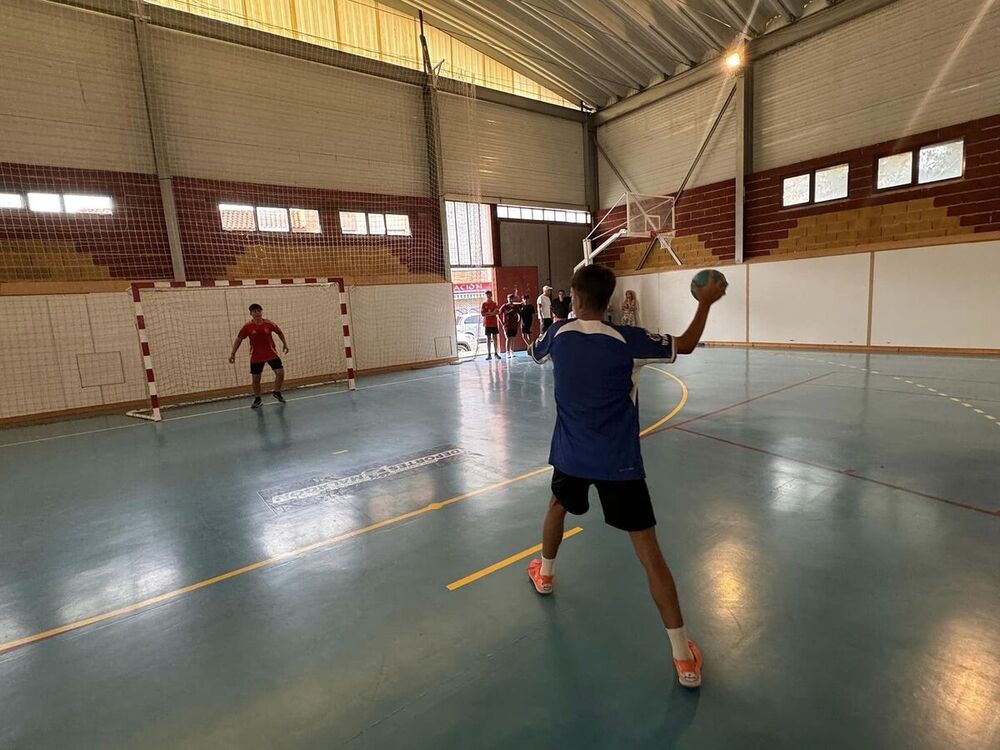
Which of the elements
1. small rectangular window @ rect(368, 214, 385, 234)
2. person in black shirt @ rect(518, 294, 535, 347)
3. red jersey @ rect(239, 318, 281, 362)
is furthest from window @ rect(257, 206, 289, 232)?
person in black shirt @ rect(518, 294, 535, 347)

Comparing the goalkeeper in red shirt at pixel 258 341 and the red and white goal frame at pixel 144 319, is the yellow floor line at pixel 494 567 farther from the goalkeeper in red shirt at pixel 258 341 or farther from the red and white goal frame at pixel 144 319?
the red and white goal frame at pixel 144 319

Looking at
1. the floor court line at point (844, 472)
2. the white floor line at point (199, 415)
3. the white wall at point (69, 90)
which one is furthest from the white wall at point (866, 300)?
the white wall at point (69, 90)

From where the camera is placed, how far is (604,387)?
231 centimetres

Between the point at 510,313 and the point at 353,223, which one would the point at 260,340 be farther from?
the point at 510,313

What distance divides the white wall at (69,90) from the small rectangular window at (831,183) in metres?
16.4

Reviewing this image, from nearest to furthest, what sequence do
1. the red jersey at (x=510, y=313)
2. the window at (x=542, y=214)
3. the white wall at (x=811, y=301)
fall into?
the white wall at (x=811, y=301)
the red jersey at (x=510, y=313)
the window at (x=542, y=214)

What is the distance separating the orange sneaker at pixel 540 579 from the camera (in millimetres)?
3082

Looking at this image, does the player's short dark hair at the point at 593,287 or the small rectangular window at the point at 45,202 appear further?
the small rectangular window at the point at 45,202

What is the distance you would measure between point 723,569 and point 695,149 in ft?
52.4

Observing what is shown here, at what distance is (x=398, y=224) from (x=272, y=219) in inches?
135

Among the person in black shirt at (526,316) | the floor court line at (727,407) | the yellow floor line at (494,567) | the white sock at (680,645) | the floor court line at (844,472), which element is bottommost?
the yellow floor line at (494,567)

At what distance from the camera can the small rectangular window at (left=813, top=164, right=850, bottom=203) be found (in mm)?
13289

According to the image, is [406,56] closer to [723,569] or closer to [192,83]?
[192,83]

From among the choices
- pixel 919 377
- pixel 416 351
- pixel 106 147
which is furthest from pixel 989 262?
pixel 106 147
